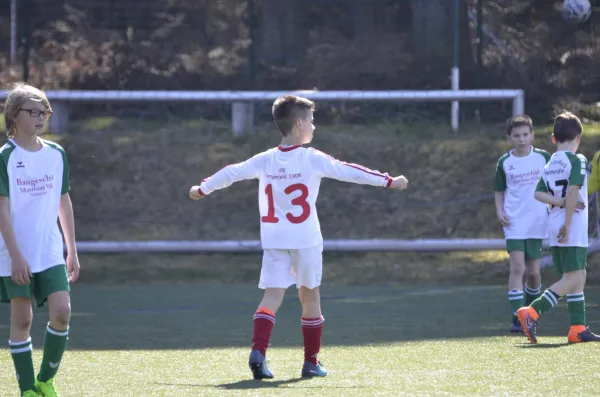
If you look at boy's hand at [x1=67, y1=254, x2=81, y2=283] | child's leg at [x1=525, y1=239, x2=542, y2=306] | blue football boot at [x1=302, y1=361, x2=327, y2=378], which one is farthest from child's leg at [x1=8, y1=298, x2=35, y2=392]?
child's leg at [x1=525, y1=239, x2=542, y2=306]

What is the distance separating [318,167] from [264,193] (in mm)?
316

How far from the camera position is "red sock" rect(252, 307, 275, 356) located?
5.99 metres

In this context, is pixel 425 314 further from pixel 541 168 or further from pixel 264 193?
pixel 264 193

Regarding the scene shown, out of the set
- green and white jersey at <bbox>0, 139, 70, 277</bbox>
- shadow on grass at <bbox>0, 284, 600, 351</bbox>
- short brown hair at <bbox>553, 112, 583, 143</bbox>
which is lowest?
shadow on grass at <bbox>0, 284, 600, 351</bbox>

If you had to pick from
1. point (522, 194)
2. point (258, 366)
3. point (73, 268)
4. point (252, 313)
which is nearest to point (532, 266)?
point (522, 194)

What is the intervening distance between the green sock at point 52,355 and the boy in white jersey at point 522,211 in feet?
12.6

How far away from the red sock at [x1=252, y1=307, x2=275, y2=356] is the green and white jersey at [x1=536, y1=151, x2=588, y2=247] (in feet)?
7.09

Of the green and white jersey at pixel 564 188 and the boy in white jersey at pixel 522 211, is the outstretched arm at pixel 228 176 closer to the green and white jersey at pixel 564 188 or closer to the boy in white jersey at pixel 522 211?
the green and white jersey at pixel 564 188

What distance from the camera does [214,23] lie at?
16156mm

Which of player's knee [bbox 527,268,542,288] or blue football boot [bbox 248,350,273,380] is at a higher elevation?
player's knee [bbox 527,268,542,288]

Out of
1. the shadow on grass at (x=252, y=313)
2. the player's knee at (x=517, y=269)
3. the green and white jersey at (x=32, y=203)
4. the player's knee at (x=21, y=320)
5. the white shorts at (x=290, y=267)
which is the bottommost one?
the shadow on grass at (x=252, y=313)

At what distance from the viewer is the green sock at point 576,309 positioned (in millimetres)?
7344

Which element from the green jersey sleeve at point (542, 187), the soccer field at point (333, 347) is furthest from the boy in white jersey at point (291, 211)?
the green jersey sleeve at point (542, 187)

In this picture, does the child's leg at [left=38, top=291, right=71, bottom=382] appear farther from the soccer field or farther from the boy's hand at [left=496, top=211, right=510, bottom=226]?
the boy's hand at [left=496, top=211, right=510, bottom=226]
